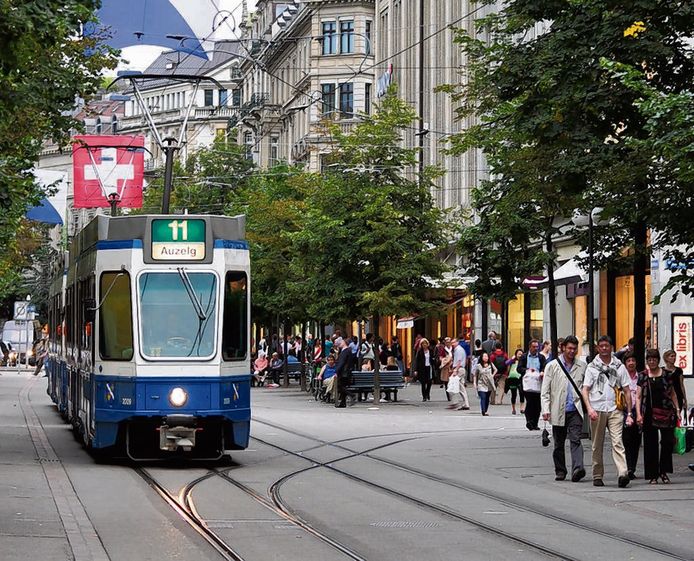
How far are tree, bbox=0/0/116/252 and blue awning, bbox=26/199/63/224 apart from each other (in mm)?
3319

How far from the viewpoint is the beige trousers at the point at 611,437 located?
63.0 feet

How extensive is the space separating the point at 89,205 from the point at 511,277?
1204 cm

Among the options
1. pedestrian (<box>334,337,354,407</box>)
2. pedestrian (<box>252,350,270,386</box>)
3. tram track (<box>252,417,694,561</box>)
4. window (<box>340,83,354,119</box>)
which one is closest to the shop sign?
tram track (<box>252,417,694,561</box>)

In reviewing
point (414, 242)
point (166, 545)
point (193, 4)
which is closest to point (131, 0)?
point (193, 4)

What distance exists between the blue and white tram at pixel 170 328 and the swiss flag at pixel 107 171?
65.3ft

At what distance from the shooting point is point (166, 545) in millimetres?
13125

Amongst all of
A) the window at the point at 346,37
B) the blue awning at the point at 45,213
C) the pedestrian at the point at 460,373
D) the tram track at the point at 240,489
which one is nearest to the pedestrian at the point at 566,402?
the tram track at the point at 240,489

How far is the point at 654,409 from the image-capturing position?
2000cm

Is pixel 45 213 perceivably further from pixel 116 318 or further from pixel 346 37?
pixel 346 37

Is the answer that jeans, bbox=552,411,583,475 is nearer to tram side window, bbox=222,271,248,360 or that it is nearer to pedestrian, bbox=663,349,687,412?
pedestrian, bbox=663,349,687,412

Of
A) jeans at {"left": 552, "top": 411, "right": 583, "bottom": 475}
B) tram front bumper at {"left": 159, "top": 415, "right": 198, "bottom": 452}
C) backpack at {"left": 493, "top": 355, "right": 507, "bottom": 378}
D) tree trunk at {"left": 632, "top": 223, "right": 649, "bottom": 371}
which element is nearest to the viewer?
jeans at {"left": 552, "top": 411, "right": 583, "bottom": 475}

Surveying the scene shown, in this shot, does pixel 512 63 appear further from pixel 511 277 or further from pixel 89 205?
pixel 89 205

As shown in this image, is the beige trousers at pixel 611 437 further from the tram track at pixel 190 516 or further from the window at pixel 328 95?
the window at pixel 328 95

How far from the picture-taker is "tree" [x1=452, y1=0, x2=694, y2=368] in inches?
842
